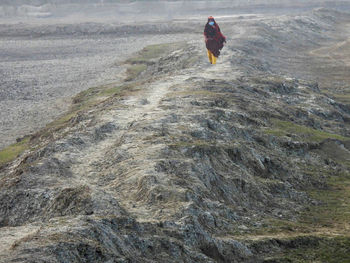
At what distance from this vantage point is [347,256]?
96.9ft

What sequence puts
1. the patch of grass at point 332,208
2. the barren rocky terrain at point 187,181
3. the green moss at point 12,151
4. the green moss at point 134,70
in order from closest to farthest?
the barren rocky terrain at point 187,181 < the patch of grass at point 332,208 < the green moss at point 12,151 < the green moss at point 134,70

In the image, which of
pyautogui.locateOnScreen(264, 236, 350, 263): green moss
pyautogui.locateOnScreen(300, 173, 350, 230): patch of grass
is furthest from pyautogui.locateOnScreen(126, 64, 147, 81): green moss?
pyautogui.locateOnScreen(264, 236, 350, 263): green moss

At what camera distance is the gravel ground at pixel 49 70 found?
7031cm

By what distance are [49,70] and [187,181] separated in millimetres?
74910

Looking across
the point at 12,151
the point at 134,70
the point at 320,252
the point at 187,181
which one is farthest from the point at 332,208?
the point at 134,70

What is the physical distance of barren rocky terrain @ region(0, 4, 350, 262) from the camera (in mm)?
24766

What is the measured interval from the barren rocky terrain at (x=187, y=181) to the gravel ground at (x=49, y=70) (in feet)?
45.6

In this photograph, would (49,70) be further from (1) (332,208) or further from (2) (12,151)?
(1) (332,208)

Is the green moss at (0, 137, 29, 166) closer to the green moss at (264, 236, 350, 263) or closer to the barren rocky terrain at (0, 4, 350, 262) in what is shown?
the barren rocky terrain at (0, 4, 350, 262)

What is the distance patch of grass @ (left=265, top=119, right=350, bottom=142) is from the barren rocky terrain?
0.16 m

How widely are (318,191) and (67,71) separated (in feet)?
228

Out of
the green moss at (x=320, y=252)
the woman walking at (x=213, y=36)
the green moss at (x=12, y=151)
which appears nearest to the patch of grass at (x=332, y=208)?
the green moss at (x=320, y=252)

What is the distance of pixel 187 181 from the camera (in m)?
32.3

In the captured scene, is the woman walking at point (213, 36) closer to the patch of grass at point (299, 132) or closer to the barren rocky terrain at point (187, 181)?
the barren rocky terrain at point (187, 181)
